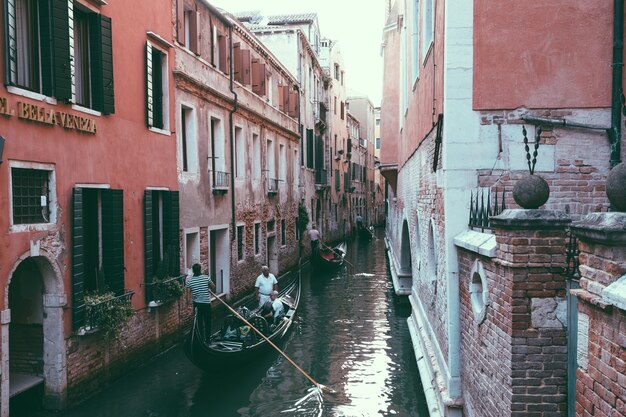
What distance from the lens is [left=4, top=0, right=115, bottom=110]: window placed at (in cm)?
555

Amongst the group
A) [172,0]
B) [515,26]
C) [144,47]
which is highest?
[172,0]

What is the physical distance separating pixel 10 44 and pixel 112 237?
2.63 meters

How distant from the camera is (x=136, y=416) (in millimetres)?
6254

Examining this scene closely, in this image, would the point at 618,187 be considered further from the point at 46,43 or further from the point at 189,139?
the point at 189,139

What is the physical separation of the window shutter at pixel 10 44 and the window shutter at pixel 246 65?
7047 millimetres

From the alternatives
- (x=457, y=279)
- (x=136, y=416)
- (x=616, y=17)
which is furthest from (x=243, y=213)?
(x=616, y=17)

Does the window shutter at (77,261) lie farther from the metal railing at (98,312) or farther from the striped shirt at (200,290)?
the striped shirt at (200,290)

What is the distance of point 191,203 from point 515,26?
6.28 m

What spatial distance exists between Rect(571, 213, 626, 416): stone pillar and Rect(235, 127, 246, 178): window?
10.4 m

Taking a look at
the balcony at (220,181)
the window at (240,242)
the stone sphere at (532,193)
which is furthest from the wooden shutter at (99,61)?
the window at (240,242)

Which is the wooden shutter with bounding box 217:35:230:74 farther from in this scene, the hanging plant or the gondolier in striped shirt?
the hanging plant

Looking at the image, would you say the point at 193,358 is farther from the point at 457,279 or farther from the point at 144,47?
the point at 144,47

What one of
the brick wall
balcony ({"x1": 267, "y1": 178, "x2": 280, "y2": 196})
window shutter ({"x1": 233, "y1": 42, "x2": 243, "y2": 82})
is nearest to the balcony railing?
window shutter ({"x1": 233, "y1": 42, "x2": 243, "y2": 82})

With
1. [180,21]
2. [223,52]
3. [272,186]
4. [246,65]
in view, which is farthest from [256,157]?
[180,21]
